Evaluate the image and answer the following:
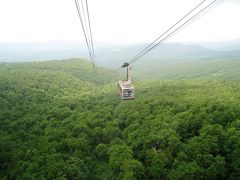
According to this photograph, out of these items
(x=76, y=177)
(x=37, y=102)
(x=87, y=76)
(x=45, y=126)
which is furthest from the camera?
(x=87, y=76)

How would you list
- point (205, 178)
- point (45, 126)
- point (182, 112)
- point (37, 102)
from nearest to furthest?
point (205, 178) < point (182, 112) < point (45, 126) < point (37, 102)

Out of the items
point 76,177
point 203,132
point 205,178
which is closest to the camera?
point 205,178

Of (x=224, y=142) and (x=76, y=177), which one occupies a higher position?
(x=224, y=142)

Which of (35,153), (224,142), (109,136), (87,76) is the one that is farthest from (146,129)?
(87,76)

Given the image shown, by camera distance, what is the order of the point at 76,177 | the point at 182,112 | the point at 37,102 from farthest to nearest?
the point at 37,102 < the point at 182,112 < the point at 76,177

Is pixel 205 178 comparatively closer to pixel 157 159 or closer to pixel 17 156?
pixel 157 159

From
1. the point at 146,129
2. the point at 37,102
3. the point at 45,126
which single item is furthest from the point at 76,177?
the point at 37,102

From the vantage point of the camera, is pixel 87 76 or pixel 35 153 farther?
pixel 87 76

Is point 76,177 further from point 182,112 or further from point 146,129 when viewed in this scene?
point 182,112

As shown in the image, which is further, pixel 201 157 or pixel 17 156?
pixel 17 156
